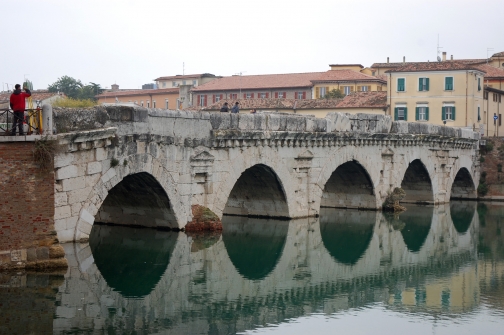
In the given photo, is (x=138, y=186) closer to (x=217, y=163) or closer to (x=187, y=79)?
(x=217, y=163)

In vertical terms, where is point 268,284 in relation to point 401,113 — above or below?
below

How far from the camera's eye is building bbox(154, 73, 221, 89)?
236 feet

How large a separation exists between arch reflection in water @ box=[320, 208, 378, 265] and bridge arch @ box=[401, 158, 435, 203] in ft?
17.5

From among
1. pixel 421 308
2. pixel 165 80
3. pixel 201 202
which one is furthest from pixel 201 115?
pixel 165 80

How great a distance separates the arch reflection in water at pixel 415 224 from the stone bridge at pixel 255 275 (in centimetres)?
10

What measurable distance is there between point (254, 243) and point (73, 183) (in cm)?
732

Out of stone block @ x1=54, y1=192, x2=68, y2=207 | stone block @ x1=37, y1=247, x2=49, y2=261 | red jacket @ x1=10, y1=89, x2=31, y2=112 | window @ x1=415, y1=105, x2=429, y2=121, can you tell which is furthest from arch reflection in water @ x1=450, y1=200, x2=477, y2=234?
red jacket @ x1=10, y1=89, x2=31, y2=112

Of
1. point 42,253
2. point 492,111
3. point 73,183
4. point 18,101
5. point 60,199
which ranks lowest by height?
point 42,253

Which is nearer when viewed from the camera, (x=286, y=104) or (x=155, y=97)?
(x=286, y=104)

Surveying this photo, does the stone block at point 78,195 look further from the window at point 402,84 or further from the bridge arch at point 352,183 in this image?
the window at point 402,84

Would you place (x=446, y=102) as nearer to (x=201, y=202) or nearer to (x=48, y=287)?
(x=201, y=202)

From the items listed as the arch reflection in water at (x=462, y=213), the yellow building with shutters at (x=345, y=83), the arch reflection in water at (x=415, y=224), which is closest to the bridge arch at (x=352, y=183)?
the arch reflection in water at (x=415, y=224)

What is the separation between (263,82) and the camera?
206 feet

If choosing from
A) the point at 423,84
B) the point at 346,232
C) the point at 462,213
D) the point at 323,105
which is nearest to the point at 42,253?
the point at 346,232
